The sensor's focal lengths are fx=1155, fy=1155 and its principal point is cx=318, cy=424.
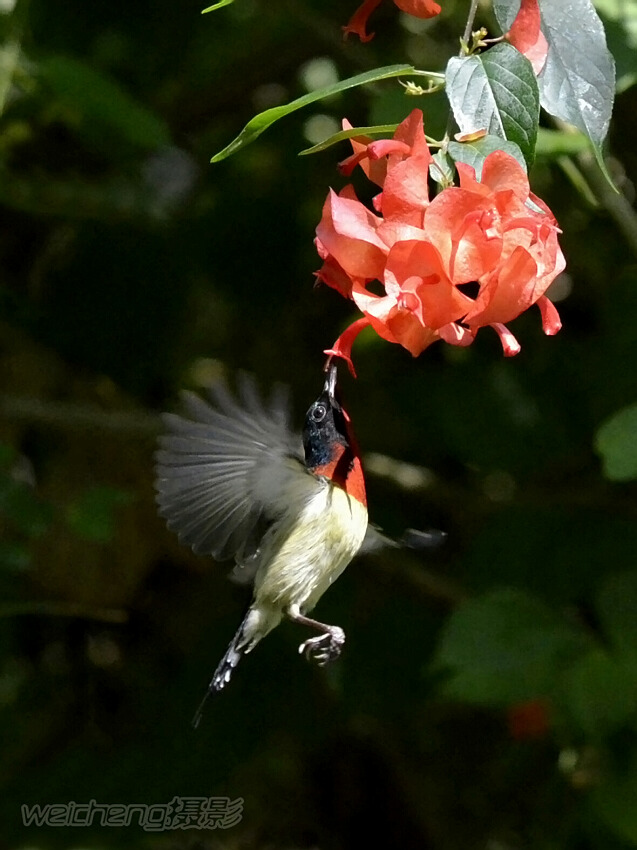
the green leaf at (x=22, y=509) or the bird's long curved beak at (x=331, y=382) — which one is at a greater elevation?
the bird's long curved beak at (x=331, y=382)

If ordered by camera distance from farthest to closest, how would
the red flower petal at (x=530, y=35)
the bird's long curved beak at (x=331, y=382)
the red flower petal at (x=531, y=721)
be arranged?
the red flower petal at (x=531, y=721) → the bird's long curved beak at (x=331, y=382) → the red flower petal at (x=530, y=35)

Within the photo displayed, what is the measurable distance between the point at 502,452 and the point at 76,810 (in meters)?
1.02

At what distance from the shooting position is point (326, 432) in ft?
3.87

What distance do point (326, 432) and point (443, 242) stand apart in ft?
1.19

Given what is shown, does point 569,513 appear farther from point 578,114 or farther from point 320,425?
point 578,114

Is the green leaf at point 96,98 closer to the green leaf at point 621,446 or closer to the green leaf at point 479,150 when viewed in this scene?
the green leaf at point 621,446

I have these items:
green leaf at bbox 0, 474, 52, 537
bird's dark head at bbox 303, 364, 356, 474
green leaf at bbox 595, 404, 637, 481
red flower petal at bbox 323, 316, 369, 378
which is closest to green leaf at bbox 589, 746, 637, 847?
green leaf at bbox 595, 404, 637, 481

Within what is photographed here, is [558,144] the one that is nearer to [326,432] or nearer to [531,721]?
[326,432]

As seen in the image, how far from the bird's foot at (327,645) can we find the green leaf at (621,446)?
0.37 metres

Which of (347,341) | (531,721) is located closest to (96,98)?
(347,341)

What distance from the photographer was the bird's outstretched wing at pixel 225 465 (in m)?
1.13

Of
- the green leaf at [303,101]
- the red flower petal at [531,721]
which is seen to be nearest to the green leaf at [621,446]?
the green leaf at [303,101]

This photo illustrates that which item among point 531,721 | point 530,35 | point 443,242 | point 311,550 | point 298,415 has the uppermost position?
point 530,35

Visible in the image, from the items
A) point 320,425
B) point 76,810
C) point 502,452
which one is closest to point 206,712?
point 76,810
